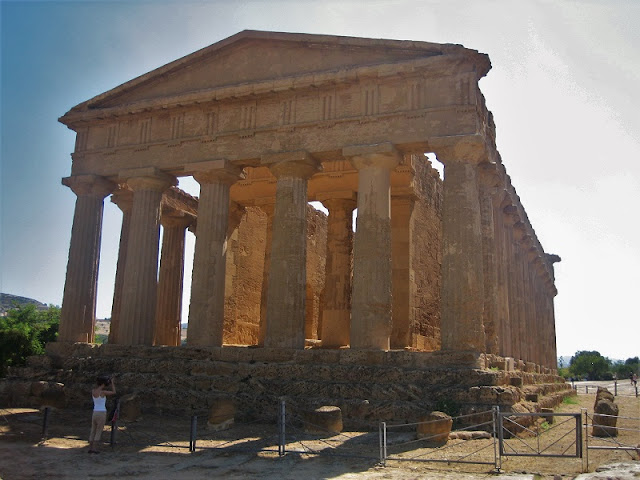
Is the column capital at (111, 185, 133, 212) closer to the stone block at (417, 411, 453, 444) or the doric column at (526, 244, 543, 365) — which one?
the stone block at (417, 411, 453, 444)

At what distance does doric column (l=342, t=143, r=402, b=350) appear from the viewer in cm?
1494

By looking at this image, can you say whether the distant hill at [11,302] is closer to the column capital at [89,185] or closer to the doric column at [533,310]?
the column capital at [89,185]

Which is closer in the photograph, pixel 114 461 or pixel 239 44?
pixel 114 461

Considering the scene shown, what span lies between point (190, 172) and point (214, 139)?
1.17 metres

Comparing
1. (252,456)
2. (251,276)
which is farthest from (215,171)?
(252,456)

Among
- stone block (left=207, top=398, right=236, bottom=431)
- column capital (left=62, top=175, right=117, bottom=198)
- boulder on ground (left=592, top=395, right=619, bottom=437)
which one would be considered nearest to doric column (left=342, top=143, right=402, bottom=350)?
stone block (left=207, top=398, right=236, bottom=431)

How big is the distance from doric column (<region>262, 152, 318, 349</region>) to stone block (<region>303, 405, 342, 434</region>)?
3905mm

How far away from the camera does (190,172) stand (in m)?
18.0

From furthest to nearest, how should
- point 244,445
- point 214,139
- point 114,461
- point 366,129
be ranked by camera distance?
point 214,139 < point 366,129 < point 244,445 < point 114,461

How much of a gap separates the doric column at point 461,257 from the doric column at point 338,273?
5109 mm

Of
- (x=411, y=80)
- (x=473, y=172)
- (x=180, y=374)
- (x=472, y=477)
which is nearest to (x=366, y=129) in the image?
(x=411, y=80)

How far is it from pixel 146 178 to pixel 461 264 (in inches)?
372

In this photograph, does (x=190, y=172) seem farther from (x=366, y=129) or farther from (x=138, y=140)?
(x=366, y=129)

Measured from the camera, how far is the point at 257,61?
1788 cm
